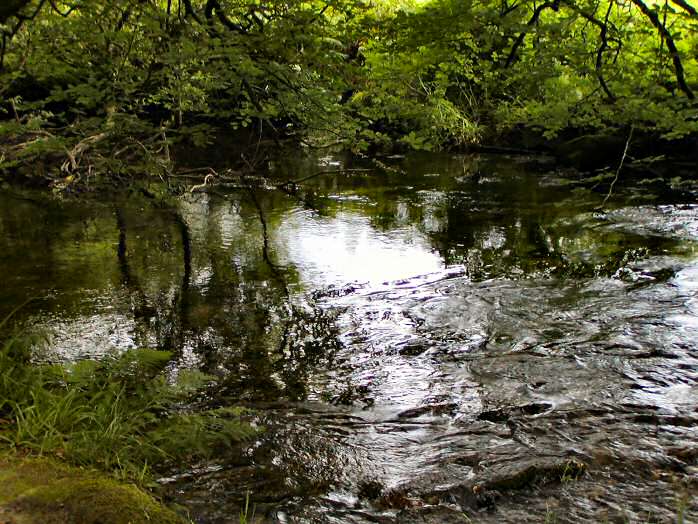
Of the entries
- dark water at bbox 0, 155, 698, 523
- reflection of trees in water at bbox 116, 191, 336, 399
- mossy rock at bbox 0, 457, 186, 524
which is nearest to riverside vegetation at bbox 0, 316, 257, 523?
mossy rock at bbox 0, 457, 186, 524

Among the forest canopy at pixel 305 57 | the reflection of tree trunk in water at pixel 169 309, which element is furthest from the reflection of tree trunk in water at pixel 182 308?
the forest canopy at pixel 305 57

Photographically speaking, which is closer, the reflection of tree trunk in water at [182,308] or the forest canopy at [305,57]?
the forest canopy at [305,57]

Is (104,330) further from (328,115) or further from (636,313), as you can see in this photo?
(636,313)

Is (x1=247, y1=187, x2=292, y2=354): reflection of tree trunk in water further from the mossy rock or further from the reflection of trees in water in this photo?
the mossy rock

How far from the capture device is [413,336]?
5.26m

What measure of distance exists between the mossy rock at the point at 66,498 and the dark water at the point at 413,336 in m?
0.56

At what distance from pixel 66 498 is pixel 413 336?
3.52 m

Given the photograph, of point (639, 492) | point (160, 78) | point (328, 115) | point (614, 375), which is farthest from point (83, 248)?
point (639, 492)

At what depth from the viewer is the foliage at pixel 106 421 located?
2.73m

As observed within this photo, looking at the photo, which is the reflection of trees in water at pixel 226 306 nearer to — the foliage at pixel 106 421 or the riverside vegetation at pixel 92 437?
the riverside vegetation at pixel 92 437

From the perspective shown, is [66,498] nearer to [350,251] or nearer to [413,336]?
[413,336]

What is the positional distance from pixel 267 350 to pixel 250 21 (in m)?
→ 2.72

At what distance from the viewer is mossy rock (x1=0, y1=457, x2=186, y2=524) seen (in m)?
2.02

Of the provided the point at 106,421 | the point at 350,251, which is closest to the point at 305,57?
the point at 106,421
